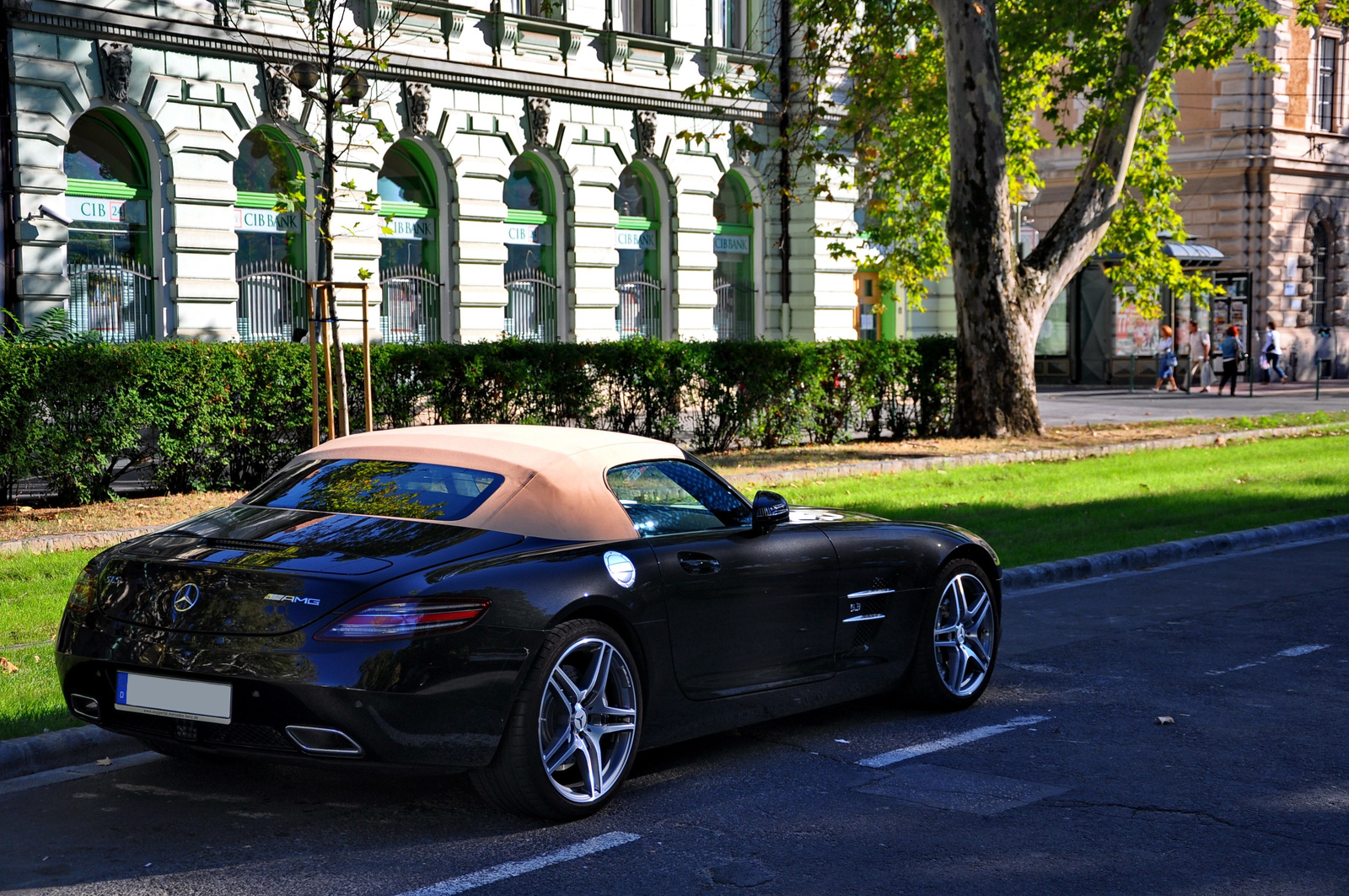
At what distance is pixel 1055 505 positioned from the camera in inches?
569

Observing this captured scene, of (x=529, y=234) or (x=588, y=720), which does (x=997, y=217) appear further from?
(x=588, y=720)

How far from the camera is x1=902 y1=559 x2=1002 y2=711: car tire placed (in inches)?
267

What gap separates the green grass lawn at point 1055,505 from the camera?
8.15 m

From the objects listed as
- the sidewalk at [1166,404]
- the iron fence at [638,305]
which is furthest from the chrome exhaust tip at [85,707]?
the iron fence at [638,305]

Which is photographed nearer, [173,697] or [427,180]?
[173,697]

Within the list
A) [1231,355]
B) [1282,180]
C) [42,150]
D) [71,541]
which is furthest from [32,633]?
[1282,180]

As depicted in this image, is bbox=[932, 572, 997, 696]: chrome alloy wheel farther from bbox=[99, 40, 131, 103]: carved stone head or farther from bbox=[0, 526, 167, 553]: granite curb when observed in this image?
bbox=[99, 40, 131, 103]: carved stone head

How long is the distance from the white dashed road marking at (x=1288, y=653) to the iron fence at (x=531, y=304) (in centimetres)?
1941

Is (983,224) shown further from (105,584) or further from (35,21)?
(105,584)

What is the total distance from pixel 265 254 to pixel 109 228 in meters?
2.53

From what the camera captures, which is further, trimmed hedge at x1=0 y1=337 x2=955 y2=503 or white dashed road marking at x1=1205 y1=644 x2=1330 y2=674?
trimmed hedge at x1=0 y1=337 x2=955 y2=503

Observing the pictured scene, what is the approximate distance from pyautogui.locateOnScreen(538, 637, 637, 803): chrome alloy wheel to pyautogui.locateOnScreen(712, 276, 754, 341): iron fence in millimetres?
25295

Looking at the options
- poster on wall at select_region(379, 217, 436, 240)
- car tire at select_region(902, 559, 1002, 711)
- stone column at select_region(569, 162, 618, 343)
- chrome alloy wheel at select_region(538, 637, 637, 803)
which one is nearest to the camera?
chrome alloy wheel at select_region(538, 637, 637, 803)

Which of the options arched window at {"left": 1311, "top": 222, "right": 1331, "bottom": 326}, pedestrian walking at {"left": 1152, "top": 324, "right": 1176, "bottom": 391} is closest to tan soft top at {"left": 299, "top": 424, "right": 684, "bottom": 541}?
pedestrian walking at {"left": 1152, "top": 324, "right": 1176, "bottom": 391}
